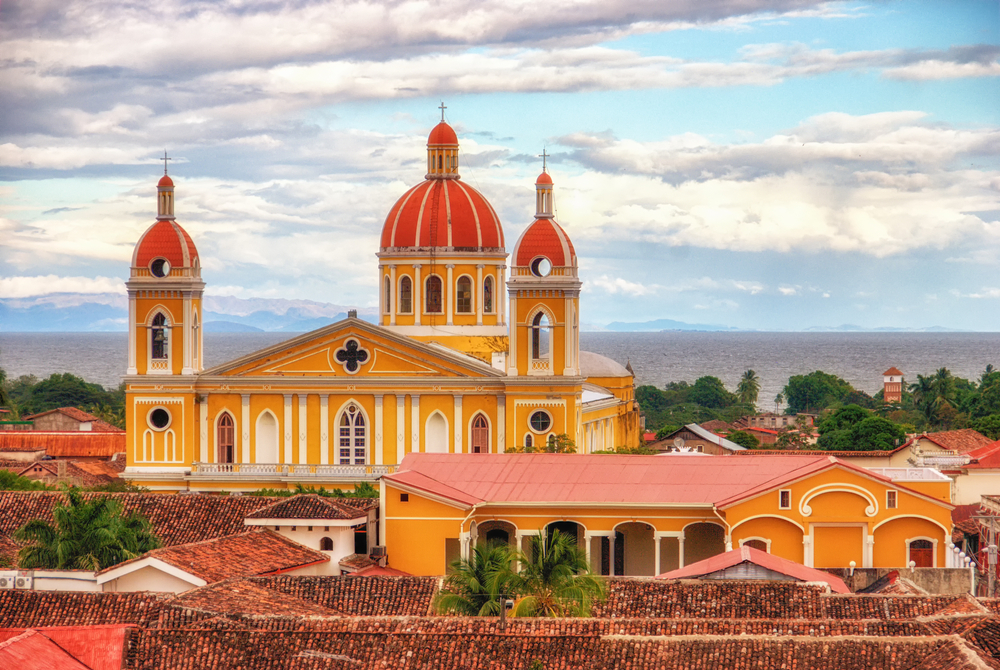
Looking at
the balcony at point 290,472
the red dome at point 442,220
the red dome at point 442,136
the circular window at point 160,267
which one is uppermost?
the red dome at point 442,136

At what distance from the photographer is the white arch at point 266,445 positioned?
5241cm

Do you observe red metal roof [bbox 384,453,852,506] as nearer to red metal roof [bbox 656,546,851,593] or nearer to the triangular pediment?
red metal roof [bbox 656,546,851,593]

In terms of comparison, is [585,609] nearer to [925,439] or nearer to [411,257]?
[411,257]

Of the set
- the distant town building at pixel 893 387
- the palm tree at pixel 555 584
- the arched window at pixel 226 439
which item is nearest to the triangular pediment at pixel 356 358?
the arched window at pixel 226 439

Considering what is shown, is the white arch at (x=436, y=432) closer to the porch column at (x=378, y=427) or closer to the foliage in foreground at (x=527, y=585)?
the porch column at (x=378, y=427)

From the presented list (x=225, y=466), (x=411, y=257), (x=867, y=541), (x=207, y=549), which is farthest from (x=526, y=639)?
(x=411, y=257)

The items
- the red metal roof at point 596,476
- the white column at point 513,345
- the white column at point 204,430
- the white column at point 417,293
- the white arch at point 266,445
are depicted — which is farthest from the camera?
the white column at point 417,293

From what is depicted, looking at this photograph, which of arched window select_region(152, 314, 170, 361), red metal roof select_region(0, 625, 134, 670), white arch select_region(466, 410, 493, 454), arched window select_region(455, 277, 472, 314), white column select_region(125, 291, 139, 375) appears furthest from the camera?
arched window select_region(455, 277, 472, 314)

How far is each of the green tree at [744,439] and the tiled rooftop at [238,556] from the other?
43327 mm

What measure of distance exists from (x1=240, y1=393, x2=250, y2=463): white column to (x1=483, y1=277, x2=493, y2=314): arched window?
887 centimetres

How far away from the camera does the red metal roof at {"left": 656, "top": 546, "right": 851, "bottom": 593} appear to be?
33438 millimetres

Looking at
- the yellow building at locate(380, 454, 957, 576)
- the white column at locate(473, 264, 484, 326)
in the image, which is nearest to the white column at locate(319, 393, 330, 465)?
the white column at locate(473, 264, 484, 326)

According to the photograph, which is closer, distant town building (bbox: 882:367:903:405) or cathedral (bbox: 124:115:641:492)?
cathedral (bbox: 124:115:641:492)

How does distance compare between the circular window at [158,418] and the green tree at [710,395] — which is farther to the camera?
the green tree at [710,395]
